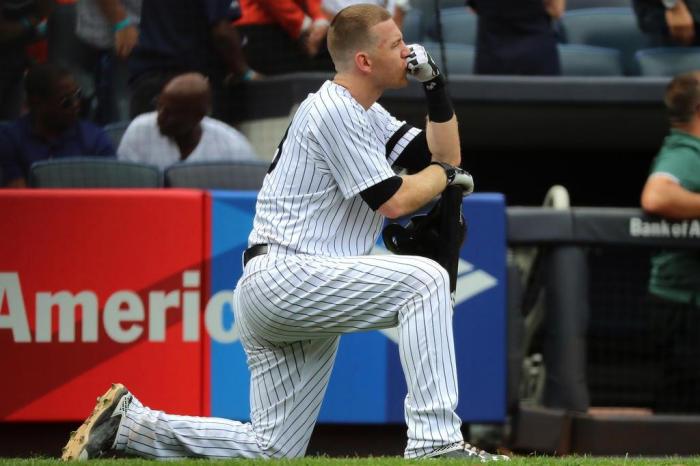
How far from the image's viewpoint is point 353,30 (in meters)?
4.32

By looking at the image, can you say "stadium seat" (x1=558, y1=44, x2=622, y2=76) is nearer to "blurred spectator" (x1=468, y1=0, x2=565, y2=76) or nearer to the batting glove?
"blurred spectator" (x1=468, y1=0, x2=565, y2=76)

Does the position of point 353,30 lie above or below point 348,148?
above

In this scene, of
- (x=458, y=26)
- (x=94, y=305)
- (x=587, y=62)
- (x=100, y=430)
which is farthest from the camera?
(x=458, y=26)

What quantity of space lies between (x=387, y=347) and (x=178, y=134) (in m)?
1.70

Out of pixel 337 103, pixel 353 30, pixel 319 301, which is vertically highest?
pixel 353 30

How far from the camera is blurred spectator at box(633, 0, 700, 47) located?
28.3 feet

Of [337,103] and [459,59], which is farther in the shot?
[459,59]

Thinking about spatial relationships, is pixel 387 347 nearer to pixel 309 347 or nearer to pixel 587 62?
pixel 309 347

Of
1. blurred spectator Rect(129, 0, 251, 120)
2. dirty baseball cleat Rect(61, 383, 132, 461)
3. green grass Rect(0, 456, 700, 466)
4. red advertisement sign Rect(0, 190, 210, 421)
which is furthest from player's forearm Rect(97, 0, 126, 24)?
green grass Rect(0, 456, 700, 466)

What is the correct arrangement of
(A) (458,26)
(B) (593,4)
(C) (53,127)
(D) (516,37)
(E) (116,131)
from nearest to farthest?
(C) (53,127) → (E) (116,131) → (D) (516,37) → (A) (458,26) → (B) (593,4)

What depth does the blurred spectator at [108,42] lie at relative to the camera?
7379 millimetres

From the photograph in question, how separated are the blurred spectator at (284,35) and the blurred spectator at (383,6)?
0.15 ft

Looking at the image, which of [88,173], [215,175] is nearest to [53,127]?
[88,173]

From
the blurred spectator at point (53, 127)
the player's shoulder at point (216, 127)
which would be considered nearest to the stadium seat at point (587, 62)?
the player's shoulder at point (216, 127)
